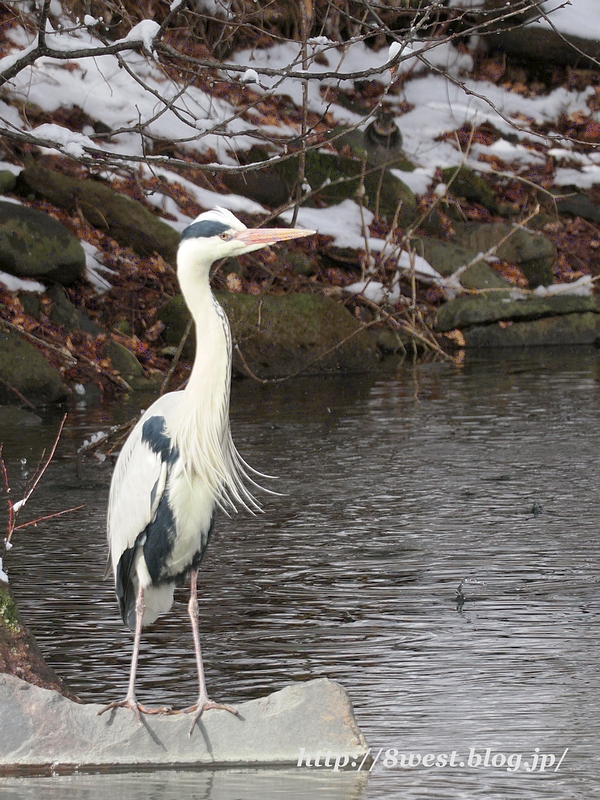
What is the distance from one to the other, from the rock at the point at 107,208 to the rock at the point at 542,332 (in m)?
4.95

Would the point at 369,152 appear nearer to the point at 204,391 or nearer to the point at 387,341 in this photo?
the point at 387,341

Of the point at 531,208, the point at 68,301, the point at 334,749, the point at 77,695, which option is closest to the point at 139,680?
the point at 77,695

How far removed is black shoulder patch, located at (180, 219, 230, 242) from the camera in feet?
16.8

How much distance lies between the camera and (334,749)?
459 centimetres

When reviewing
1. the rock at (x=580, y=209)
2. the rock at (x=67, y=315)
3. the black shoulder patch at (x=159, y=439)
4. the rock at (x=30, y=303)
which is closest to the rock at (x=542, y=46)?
the rock at (x=580, y=209)

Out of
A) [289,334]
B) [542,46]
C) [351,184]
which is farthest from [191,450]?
[542,46]

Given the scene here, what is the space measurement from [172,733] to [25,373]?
10.3m

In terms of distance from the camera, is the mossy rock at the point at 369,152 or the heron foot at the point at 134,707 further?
the mossy rock at the point at 369,152

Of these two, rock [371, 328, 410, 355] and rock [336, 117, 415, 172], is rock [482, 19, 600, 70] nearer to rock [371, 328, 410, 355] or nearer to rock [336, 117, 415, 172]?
rock [336, 117, 415, 172]

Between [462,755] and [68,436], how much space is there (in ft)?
27.0

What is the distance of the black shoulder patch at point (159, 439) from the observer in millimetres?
5117

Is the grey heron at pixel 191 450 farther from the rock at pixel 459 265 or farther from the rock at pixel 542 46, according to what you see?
the rock at pixel 542 46

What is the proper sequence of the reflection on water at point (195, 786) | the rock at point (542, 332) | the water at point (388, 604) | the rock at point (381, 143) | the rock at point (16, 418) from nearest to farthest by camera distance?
1. the reflection on water at point (195, 786)
2. the water at point (388, 604)
3. the rock at point (16, 418)
4. the rock at point (542, 332)
5. the rock at point (381, 143)

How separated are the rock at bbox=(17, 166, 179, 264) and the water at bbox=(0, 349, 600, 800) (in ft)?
20.5
